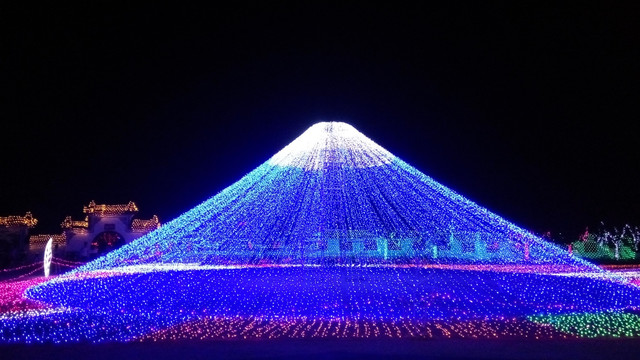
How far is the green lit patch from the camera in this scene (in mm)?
9156

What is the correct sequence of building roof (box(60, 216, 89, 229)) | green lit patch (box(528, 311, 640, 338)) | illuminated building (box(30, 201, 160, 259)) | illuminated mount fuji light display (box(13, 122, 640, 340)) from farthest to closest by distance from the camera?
illuminated building (box(30, 201, 160, 259))
building roof (box(60, 216, 89, 229))
illuminated mount fuji light display (box(13, 122, 640, 340))
green lit patch (box(528, 311, 640, 338))

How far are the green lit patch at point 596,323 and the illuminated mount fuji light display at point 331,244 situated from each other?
97.2 inches

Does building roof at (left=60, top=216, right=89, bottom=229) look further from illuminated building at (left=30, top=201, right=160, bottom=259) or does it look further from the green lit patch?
the green lit patch

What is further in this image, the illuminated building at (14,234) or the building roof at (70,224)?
the building roof at (70,224)

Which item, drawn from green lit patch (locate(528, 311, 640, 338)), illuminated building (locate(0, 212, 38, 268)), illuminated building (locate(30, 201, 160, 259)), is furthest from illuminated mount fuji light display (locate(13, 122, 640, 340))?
illuminated building (locate(0, 212, 38, 268))

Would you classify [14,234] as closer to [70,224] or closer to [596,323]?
[70,224]

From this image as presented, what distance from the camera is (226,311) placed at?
1117 cm

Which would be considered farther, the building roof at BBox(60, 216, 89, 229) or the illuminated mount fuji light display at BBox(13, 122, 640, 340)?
the building roof at BBox(60, 216, 89, 229)

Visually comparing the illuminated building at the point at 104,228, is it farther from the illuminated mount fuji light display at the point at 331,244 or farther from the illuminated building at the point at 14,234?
the illuminated mount fuji light display at the point at 331,244

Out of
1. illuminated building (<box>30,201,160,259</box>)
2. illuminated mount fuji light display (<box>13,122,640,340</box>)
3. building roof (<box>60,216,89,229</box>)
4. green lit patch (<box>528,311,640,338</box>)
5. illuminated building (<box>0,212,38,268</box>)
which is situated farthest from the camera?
illuminated building (<box>30,201,160,259</box>)

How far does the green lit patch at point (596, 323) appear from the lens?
30.0ft

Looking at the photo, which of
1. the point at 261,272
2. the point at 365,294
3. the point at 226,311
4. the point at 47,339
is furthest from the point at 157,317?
the point at 261,272

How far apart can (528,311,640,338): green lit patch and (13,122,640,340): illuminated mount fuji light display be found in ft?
8.10

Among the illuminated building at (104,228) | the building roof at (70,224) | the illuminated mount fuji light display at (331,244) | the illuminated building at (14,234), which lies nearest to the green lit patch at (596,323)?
the illuminated mount fuji light display at (331,244)
